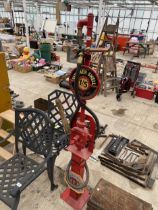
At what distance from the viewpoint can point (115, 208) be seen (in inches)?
80.6

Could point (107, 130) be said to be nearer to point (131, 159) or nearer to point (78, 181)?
point (131, 159)

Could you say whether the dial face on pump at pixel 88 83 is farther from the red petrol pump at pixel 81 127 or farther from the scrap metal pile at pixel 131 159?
the scrap metal pile at pixel 131 159

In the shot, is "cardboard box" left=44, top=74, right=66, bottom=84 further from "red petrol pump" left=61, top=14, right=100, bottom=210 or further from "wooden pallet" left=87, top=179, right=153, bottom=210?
"wooden pallet" left=87, top=179, right=153, bottom=210

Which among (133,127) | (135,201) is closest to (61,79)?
(133,127)

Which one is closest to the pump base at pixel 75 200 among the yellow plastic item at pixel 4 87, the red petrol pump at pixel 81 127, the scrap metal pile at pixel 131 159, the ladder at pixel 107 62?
the red petrol pump at pixel 81 127

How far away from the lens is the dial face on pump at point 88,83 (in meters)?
1.64

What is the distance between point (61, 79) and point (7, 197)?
498 centimetres

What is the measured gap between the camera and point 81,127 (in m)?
1.95

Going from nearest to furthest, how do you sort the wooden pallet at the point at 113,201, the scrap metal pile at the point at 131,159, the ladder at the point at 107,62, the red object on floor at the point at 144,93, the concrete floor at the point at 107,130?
the wooden pallet at the point at 113,201 → the concrete floor at the point at 107,130 → the scrap metal pile at the point at 131,159 → the ladder at the point at 107,62 → the red object on floor at the point at 144,93

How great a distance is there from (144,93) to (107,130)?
2423mm

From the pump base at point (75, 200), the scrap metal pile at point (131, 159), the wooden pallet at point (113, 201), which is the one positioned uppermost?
the wooden pallet at point (113, 201)

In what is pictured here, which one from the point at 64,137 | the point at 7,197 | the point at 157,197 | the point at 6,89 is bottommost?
the point at 157,197

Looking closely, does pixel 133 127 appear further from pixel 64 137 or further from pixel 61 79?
pixel 61 79

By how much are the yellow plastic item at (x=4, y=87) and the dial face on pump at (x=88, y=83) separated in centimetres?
172
